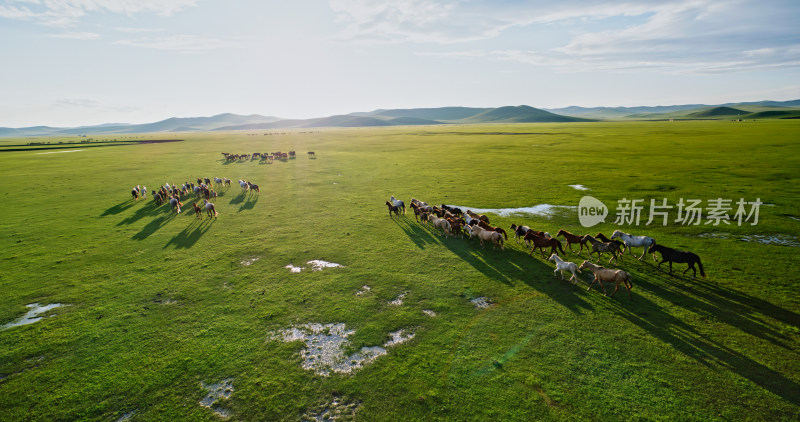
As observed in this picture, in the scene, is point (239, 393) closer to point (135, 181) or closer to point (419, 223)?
point (419, 223)

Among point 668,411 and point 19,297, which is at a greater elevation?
point 19,297

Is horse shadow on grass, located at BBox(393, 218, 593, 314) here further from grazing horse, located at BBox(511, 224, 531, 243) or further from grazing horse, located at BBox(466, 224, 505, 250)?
grazing horse, located at BBox(511, 224, 531, 243)

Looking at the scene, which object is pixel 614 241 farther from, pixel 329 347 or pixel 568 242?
pixel 329 347

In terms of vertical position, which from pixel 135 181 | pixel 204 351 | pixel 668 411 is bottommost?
pixel 668 411

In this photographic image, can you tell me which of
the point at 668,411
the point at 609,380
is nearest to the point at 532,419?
the point at 609,380

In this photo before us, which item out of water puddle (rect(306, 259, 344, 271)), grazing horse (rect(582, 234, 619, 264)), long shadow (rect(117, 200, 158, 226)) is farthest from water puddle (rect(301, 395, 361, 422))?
long shadow (rect(117, 200, 158, 226))

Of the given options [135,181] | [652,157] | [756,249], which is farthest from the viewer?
[652,157]
